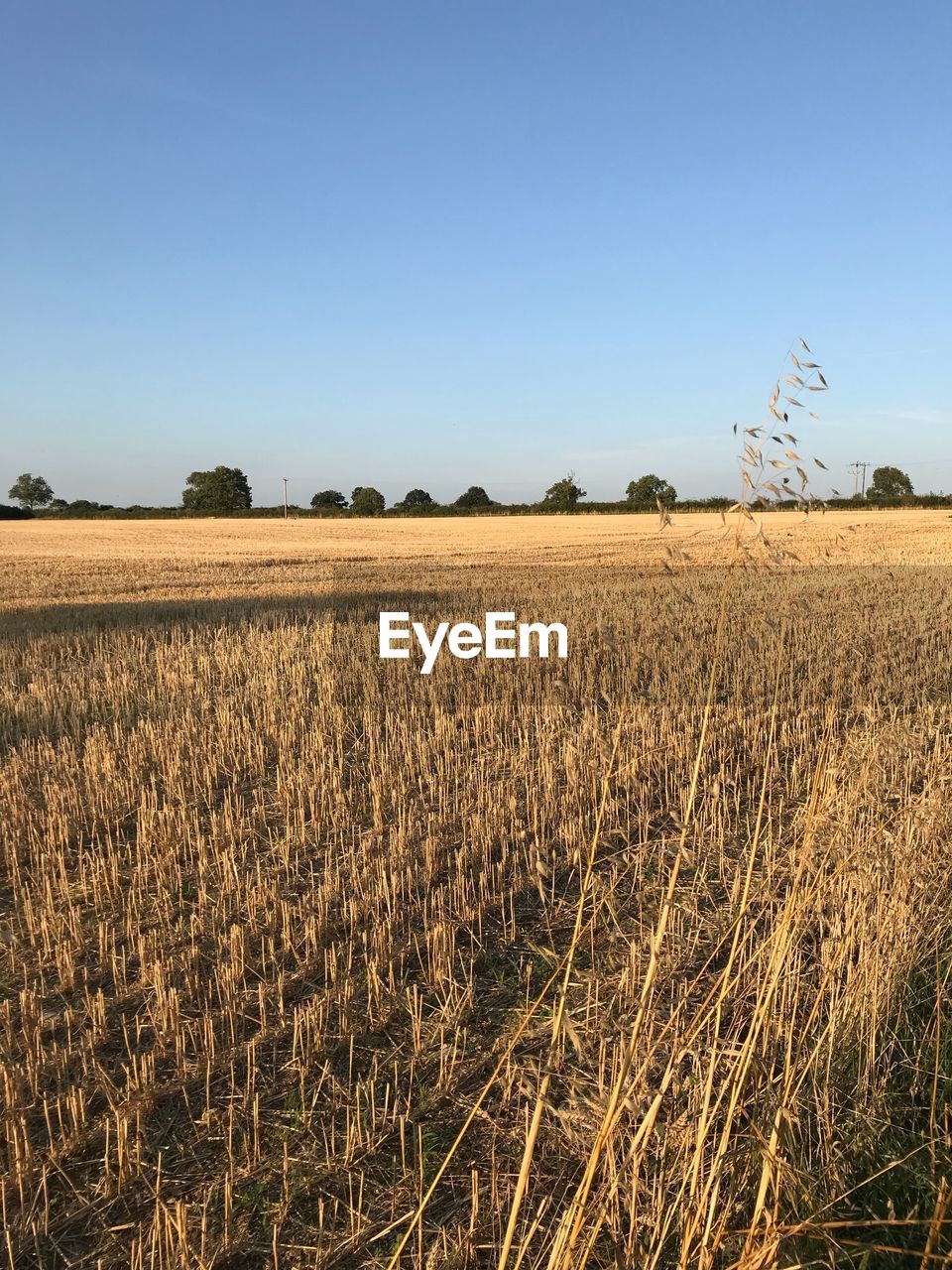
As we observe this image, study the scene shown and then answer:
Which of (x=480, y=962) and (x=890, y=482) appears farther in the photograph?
(x=890, y=482)

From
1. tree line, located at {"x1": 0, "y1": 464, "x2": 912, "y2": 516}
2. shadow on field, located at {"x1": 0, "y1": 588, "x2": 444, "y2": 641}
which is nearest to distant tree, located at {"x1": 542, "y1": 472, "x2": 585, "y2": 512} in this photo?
tree line, located at {"x1": 0, "y1": 464, "x2": 912, "y2": 516}

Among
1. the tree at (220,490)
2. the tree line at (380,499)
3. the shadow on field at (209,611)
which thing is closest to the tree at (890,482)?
the tree line at (380,499)

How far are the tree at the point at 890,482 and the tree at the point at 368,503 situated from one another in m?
45.1

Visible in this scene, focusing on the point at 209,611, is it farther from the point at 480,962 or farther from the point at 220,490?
the point at 220,490

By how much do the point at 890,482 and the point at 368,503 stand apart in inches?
1932

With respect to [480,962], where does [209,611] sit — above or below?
above

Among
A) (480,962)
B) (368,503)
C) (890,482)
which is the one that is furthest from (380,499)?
(480,962)

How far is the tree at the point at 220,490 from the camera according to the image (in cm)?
9712

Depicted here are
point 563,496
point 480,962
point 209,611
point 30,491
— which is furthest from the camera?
point 30,491

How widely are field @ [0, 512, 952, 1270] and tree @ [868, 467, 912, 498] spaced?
272 feet

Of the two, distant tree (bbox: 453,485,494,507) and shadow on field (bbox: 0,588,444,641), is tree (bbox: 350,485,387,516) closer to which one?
distant tree (bbox: 453,485,494,507)

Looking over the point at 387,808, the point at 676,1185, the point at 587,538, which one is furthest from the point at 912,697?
the point at 587,538

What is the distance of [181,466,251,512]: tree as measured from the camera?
97125 mm

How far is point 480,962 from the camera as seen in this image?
4.03 meters
